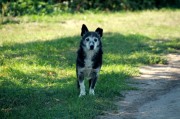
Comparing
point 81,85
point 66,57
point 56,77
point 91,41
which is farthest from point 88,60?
point 66,57

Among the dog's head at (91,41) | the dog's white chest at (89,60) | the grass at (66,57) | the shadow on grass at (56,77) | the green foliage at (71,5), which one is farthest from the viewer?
the green foliage at (71,5)

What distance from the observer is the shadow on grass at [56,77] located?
9.65m

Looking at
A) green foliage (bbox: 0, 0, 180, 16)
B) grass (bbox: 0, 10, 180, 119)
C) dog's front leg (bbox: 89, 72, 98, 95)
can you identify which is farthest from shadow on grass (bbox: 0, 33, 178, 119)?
green foliage (bbox: 0, 0, 180, 16)

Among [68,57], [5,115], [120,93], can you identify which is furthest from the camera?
[68,57]

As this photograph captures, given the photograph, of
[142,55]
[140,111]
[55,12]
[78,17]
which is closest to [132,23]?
[78,17]

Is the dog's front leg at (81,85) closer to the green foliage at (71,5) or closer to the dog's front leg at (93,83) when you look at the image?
the dog's front leg at (93,83)

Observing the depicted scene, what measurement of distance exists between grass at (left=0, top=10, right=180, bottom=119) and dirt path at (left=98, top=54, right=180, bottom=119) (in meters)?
0.30

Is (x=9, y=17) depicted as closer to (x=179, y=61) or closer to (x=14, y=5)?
(x=14, y=5)

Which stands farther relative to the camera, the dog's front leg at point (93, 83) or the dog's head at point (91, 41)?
the dog's front leg at point (93, 83)

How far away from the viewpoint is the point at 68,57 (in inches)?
585

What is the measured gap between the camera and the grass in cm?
995

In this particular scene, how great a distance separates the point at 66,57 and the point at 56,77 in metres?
2.53

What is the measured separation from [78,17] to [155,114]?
48.8 ft

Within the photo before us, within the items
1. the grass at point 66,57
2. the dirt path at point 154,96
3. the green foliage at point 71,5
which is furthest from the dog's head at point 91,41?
the green foliage at point 71,5
